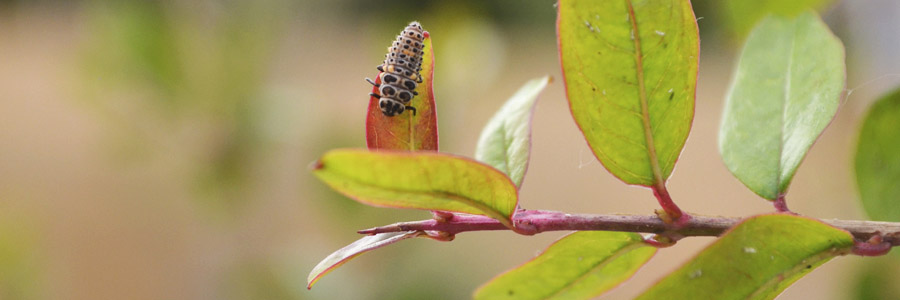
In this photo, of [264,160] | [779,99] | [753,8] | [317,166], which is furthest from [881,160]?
[264,160]

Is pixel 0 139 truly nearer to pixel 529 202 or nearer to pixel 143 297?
pixel 143 297

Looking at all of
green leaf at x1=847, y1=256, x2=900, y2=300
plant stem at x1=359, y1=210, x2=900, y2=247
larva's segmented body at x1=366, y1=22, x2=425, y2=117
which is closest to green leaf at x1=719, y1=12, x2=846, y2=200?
plant stem at x1=359, y1=210, x2=900, y2=247

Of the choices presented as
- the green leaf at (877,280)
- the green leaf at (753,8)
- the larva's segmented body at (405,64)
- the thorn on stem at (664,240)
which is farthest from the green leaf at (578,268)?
the green leaf at (877,280)

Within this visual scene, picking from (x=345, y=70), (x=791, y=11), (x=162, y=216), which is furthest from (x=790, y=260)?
(x=345, y=70)

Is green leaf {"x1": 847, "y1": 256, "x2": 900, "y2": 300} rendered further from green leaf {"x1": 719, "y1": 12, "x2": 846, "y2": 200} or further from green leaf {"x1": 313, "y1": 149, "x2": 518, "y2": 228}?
green leaf {"x1": 313, "y1": 149, "x2": 518, "y2": 228}

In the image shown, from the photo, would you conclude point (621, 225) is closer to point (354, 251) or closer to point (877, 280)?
point (354, 251)

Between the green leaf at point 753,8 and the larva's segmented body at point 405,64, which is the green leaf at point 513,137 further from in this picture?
the green leaf at point 753,8

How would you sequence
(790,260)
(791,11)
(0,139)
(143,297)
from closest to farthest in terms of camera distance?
1. (790,260)
2. (791,11)
3. (143,297)
4. (0,139)
